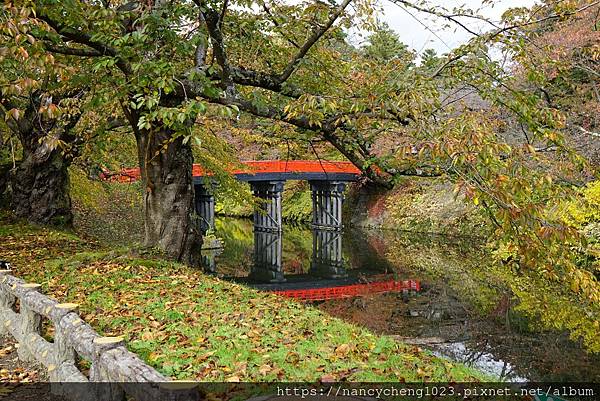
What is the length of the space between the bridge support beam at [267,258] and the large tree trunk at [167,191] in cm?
900

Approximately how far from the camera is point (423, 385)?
451 cm

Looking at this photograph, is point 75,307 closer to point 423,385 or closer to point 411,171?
point 423,385

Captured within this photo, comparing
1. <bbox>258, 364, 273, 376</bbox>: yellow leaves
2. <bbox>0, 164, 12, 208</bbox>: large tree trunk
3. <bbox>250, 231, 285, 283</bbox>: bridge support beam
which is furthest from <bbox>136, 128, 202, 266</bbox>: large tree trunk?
<bbox>250, 231, 285, 283</bbox>: bridge support beam

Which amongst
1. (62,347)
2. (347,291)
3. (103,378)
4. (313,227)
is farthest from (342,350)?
(313,227)

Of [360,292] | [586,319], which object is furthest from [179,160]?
[586,319]

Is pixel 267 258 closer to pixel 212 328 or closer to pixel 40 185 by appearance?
pixel 40 185

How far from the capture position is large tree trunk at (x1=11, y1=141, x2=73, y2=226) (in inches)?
512

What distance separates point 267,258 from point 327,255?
265cm

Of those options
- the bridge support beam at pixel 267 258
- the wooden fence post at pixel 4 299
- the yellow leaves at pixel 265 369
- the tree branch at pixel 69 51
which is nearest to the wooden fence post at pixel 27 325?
the wooden fence post at pixel 4 299

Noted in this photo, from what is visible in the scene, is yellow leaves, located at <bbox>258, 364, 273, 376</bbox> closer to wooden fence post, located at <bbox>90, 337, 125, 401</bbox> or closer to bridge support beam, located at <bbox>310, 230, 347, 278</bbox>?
wooden fence post, located at <bbox>90, 337, 125, 401</bbox>

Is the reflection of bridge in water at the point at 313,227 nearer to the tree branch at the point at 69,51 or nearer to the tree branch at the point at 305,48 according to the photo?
the tree branch at the point at 305,48

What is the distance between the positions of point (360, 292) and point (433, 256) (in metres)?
7.42

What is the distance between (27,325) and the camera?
533 cm

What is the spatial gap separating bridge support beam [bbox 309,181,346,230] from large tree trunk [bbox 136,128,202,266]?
22058mm
